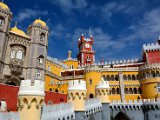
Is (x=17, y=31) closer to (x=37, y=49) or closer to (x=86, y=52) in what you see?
(x=37, y=49)

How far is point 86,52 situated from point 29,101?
180 feet

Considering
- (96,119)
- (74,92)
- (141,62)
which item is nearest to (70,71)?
(141,62)

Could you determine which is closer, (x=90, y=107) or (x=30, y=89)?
(x=30, y=89)

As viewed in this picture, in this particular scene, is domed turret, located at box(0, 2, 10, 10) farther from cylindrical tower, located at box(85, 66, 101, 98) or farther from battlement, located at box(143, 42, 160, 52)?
battlement, located at box(143, 42, 160, 52)

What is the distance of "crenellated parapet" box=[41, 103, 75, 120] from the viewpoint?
11938 millimetres

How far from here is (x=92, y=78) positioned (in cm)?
4200

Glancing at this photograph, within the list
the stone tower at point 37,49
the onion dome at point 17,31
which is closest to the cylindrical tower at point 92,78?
the stone tower at point 37,49

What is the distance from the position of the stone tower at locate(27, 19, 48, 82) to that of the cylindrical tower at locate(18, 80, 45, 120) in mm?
25267

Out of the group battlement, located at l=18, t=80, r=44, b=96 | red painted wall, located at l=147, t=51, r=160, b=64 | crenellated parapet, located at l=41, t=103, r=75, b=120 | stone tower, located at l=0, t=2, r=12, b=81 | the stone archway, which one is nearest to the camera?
battlement, located at l=18, t=80, r=44, b=96

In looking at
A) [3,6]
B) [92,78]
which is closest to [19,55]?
[3,6]

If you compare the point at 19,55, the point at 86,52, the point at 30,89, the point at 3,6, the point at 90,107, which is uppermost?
the point at 3,6

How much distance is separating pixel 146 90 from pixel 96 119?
1976 centimetres

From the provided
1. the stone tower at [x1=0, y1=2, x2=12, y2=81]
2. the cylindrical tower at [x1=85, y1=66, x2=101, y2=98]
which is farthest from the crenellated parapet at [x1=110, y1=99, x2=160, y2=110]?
the stone tower at [x1=0, y1=2, x2=12, y2=81]

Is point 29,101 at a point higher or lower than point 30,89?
lower
